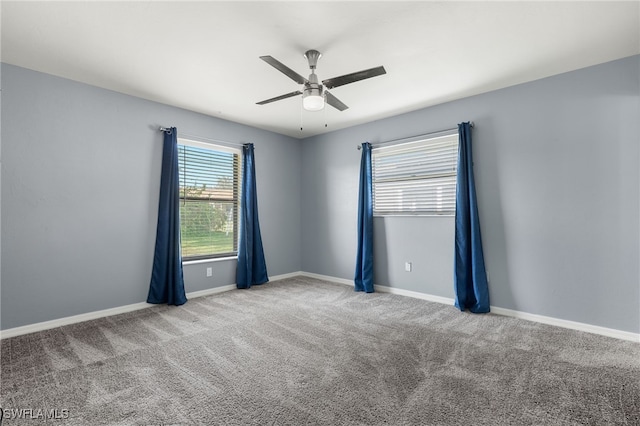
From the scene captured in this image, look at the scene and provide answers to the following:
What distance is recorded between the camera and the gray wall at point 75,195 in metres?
2.97

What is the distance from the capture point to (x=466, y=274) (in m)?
3.71

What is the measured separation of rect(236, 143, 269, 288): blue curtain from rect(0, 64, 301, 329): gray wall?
678 millimetres

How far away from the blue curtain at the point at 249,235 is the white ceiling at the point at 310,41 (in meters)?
1.46

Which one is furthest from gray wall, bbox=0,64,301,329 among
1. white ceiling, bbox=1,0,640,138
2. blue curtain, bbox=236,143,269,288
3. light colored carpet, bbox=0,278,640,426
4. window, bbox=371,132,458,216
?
window, bbox=371,132,458,216

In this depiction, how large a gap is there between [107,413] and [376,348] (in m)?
2.00

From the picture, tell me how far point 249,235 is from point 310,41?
3.15 meters

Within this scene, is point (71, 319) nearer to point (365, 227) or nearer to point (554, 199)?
point (365, 227)

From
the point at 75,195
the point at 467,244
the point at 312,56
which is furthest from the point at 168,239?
the point at 467,244

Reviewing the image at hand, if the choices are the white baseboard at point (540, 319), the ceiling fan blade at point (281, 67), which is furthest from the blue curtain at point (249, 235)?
the ceiling fan blade at point (281, 67)

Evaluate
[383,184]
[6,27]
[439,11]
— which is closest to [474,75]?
[439,11]

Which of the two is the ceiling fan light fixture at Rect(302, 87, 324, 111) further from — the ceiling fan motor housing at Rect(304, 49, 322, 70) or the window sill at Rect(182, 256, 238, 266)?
the window sill at Rect(182, 256, 238, 266)

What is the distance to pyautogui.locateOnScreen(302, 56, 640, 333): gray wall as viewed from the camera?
2891 mm

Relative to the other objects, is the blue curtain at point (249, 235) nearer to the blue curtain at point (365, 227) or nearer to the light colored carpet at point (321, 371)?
the light colored carpet at point (321, 371)

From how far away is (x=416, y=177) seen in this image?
4.33 meters
